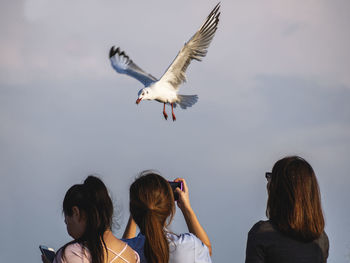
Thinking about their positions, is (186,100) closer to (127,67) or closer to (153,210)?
(127,67)

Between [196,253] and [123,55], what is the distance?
10278 mm

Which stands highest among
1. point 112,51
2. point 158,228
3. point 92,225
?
point 112,51

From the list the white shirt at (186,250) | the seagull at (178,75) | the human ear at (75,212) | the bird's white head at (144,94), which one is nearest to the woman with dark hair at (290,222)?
the white shirt at (186,250)

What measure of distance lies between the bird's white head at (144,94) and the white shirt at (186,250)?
779 cm

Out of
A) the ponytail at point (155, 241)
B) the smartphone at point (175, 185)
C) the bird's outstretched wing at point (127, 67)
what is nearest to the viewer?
the ponytail at point (155, 241)

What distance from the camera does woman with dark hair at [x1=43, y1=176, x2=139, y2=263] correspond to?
2.62 m

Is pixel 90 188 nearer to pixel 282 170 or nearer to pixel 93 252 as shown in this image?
pixel 93 252

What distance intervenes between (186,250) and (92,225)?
Answer: 0.48 metres

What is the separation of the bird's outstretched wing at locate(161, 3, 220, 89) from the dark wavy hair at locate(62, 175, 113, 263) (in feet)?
26.5

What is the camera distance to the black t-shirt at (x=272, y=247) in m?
2.61

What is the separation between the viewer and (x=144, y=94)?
10586 mm

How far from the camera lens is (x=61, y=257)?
2.56 metres

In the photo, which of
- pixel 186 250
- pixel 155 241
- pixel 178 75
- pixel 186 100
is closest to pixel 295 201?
pixel 186 250

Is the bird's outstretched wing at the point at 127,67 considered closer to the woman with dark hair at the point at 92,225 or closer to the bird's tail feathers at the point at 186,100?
the bird's tail feathers at the point at 186,100
